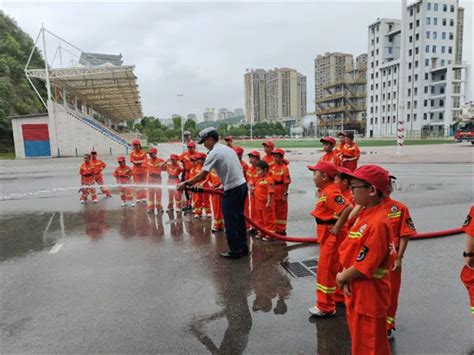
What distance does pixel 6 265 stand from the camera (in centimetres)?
512

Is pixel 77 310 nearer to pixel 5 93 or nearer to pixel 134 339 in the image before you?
pixel 134 339

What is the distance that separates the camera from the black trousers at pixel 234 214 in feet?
16.6

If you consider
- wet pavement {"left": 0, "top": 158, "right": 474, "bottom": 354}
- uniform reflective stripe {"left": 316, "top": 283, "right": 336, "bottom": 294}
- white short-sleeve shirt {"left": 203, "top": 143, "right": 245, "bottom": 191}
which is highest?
white short-sleeve shirt {"left": 203, "top": 143, "right": 245, "bottom": 191}

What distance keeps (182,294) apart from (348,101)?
87.5 m

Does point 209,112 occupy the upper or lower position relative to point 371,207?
upper

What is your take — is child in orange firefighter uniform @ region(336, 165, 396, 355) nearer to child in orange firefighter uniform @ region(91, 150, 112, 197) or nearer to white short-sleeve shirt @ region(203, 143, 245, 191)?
white short-sleeve shirt @ region(203, 143, 245, 191)

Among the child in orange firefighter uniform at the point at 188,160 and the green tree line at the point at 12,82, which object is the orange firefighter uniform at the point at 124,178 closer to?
the child in orange firefighter uniform at the point at 188,160

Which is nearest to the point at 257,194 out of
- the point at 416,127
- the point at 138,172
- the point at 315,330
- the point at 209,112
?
the point at 315,330

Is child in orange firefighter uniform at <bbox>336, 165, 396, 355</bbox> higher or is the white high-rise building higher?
the white high-rise building

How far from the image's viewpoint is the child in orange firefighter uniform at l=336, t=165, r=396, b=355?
2.24 meters

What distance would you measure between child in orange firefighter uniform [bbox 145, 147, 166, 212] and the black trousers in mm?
3781

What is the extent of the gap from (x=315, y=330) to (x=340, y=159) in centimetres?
737

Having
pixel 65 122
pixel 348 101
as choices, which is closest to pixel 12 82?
pixel 65 122

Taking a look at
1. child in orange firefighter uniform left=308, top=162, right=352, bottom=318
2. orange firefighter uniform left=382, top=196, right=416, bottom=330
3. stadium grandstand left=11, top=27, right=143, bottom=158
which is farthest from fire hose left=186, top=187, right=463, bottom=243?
stadium grandstand left=11, top=27, right=143, bottom=158
